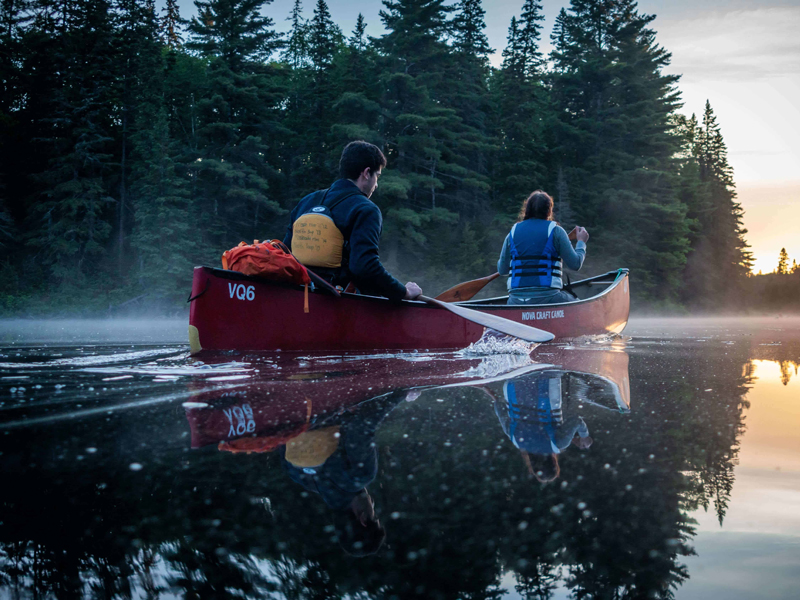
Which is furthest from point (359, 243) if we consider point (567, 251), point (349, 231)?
point (567, 251)

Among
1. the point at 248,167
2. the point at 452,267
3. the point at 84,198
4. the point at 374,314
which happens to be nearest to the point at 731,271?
the point at 452,267

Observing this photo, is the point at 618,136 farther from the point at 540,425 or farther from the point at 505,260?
the point at 540,425

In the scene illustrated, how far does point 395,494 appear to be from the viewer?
1.37m

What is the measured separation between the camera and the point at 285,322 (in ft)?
14.2

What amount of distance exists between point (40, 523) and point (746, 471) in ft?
5.56

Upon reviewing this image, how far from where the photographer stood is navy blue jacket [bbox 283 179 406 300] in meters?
4.33

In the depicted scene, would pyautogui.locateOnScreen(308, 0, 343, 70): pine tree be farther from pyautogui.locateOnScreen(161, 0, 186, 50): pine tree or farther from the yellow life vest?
the yellow life vest

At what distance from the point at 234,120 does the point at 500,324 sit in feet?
66.4

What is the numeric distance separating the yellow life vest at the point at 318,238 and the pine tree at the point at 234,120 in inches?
681

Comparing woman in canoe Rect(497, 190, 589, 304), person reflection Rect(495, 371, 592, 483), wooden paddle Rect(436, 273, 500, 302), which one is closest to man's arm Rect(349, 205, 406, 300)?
person reflection Rect(495, 371, 592, 483)

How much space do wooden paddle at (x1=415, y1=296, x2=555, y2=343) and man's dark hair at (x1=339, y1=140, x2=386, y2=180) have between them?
1104 millimetres

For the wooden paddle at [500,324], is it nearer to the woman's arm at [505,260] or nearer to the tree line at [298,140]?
the woman's arm at [505,260]

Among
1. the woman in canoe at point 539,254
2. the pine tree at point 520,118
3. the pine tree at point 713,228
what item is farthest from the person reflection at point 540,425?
the pine tree at point 713,228

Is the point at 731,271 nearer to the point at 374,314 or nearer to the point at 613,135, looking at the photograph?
the point at 613,135
